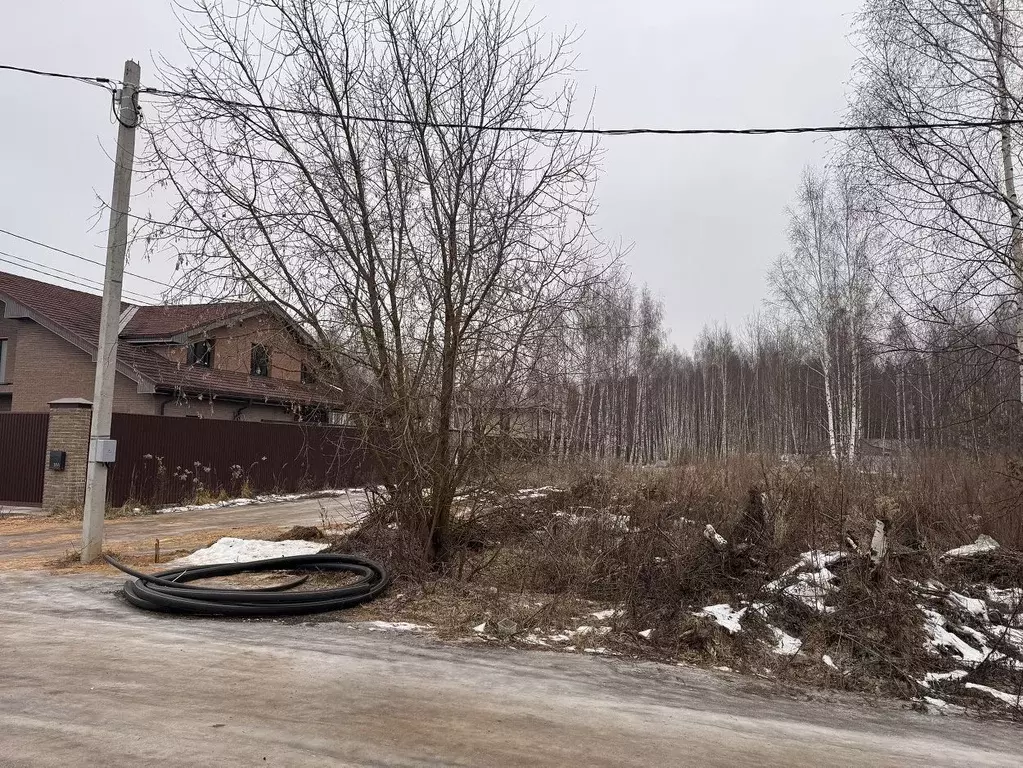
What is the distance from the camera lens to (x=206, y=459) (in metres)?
19.2

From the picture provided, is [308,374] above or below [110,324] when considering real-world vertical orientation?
below

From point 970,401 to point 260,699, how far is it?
454 inches

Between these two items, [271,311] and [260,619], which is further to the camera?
[271,311]

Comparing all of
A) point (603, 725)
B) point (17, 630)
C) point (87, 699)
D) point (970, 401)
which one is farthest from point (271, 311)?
point (970, 401)

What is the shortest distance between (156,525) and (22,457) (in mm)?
5099

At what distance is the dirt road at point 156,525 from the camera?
11117 millimetres

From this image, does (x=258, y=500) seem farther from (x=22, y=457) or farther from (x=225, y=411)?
(x=22, y=457)

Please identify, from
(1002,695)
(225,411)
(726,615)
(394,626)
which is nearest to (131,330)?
(225,411)

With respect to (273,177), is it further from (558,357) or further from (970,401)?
(970,401)

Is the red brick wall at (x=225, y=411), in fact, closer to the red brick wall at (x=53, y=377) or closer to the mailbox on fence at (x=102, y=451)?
the red brick wall at (x=53, y=377)

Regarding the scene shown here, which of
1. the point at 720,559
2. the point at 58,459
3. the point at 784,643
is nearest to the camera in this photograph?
the point at 784,643

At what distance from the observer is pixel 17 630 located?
6.12 meters

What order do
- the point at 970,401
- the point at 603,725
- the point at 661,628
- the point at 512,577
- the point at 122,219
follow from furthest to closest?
the point at 970,401, the point at 122,219, the point at 512,577, the point at 661,628, the point at 603,725

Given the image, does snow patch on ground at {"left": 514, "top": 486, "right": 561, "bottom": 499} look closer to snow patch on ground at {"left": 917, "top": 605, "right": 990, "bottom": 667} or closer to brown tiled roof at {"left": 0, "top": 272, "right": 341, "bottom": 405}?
snow patch on ground at {"left": 917, "top": 605, "right": 990, "bottom": 667}
